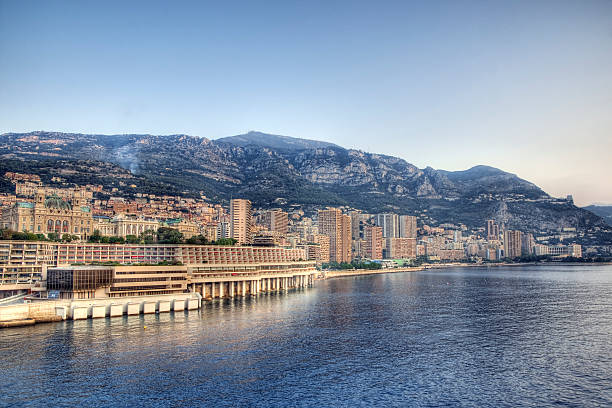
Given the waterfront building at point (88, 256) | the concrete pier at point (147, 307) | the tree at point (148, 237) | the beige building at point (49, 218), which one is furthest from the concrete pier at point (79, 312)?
the beige building at point (49, 218)

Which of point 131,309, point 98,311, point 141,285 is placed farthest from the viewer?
point 141,285

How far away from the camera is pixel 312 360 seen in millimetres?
56875

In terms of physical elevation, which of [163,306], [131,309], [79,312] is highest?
[79,312]

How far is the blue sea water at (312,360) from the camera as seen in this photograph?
44.6m

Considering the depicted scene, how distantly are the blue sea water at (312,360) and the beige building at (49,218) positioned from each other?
311ft

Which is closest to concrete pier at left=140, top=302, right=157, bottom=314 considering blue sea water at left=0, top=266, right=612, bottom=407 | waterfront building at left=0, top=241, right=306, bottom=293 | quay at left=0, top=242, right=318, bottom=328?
quay at left=0, top=242, right=318, bottom=328

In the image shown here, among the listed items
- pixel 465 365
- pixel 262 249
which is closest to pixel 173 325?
pixel 465 365

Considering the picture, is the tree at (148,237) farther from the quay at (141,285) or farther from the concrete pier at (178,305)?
the concrete pier at (178,305)

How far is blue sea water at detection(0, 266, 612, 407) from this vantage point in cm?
4456

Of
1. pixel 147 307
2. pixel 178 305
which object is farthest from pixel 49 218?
pixel 147 307

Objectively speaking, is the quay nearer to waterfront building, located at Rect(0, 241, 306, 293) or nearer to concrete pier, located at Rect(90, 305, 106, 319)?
concrete pier, located at Rect(90, 305, 106, 319)

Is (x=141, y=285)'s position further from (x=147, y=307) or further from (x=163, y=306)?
(x=147, y=307)

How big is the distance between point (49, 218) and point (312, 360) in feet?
448

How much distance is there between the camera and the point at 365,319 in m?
88.2
